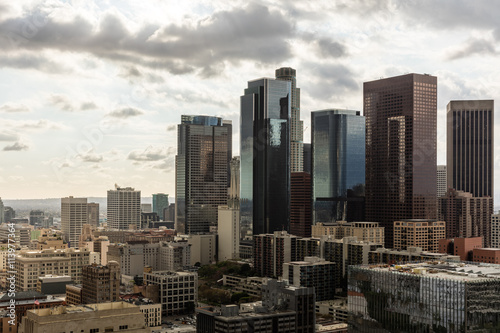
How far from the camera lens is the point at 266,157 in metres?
80.6

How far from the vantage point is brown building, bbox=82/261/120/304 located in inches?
1848

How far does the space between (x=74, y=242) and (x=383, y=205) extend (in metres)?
44.1

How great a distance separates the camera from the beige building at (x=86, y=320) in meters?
24.9

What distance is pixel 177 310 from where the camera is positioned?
52.6 metres

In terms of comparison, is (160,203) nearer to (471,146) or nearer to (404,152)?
(471,146)

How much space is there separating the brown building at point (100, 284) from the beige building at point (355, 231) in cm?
2558

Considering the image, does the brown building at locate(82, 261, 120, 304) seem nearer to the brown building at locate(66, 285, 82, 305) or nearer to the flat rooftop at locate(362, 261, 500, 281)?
the brown building at locate(66, 285, 82, 305)

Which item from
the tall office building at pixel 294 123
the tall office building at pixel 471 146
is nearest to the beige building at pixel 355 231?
the tall office building at pixel 294 123

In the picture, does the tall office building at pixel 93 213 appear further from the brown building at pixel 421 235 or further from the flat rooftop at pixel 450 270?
the flat rooftop at pixel 450 270

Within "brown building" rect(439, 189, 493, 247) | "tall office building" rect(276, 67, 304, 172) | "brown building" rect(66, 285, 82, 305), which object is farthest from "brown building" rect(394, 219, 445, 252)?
"tall office building" rect(276, 67, 304, 172)

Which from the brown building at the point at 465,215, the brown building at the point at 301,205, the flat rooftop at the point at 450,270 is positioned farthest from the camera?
the brown building at the point at 301,205

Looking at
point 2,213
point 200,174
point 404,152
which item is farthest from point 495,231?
point 2,213

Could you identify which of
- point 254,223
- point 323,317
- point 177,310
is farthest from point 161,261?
point 323,317

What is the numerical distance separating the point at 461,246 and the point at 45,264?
3947 centimetres
